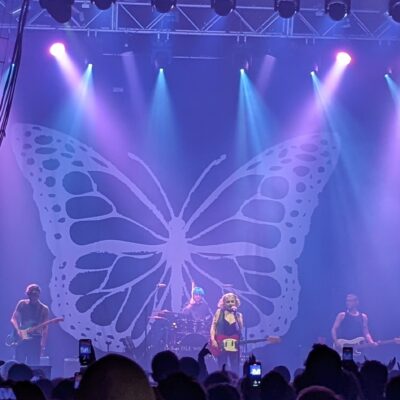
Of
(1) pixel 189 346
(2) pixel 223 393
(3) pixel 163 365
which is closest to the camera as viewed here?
(2) pixel 223 393

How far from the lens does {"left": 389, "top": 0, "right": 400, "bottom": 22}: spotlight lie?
13.4 meters

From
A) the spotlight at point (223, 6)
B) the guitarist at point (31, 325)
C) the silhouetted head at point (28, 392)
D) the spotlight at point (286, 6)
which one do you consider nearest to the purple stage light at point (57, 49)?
the spotlight at point (223, 6)

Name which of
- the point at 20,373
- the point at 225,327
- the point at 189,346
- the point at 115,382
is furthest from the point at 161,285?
the point at 115,382

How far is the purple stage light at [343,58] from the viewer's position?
1619 centimetres

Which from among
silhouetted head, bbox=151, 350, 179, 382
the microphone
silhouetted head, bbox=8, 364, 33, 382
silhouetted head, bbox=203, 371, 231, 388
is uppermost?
the microphone

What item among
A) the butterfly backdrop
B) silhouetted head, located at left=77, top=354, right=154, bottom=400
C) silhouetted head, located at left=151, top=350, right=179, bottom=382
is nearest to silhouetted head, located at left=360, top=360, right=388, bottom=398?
silhouetted head, located at left=151, top=350, right=179, bottom=382

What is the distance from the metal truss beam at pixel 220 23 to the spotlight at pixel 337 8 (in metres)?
1.76

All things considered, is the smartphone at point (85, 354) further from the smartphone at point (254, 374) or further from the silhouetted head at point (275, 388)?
the silhouetted head at point (275, 388)

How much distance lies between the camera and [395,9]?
13.4 metres

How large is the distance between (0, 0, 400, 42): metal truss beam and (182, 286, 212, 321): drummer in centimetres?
487

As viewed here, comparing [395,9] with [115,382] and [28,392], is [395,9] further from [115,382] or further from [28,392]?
[115,382]

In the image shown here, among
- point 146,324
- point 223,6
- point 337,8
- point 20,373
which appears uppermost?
point 223,6

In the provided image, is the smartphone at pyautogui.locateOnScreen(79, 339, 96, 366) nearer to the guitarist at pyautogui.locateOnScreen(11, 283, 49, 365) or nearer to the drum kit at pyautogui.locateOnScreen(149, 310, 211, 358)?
the guitarist at pyautogui.locateOnScreen(11, 283, 49, 365)

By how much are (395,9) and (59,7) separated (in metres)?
5.62
